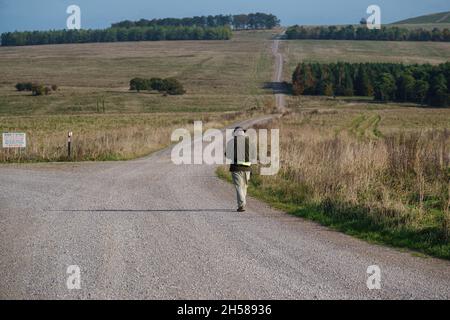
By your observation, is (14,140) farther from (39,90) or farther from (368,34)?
(368,34)

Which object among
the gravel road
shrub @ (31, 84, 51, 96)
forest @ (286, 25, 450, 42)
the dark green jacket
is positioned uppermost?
forest @ (286, 25, 450, 42)

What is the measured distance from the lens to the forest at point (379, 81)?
314ft

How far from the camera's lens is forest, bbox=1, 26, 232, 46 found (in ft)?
630

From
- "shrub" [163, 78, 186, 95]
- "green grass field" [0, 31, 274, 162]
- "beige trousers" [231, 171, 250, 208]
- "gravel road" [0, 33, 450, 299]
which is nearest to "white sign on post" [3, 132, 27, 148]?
"green grass field" [0, 31, 274, 162]

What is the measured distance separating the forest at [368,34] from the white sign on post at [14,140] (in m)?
157

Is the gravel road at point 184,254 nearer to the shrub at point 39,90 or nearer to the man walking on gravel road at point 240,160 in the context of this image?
the man walking on gravel road at point 240,160

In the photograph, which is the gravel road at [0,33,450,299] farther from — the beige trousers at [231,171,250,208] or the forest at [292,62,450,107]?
the forest at [292,62,450,107]

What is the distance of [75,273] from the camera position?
312 inches

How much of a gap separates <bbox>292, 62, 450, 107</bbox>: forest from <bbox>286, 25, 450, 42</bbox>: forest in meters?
59.4

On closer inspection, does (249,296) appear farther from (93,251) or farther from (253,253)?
(93,251)

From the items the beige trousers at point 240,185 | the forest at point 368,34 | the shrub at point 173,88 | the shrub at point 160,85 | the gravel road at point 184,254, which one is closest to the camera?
Result: the gravel road at point 184,254

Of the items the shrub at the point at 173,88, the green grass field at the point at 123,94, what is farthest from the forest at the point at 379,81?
the shrub at the point at 173,88

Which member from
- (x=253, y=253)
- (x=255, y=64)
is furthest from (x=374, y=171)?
(x=255, y=64)

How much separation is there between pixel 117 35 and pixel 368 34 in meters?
75.2
